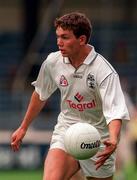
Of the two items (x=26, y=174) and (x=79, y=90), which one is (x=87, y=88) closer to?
(x=79, y=90)

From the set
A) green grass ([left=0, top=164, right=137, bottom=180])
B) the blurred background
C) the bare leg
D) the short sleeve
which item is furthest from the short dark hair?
green grass ([left=0, top=164, right=137, bottom=180])

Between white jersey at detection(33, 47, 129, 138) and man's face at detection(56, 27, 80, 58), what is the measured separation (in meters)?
0.21

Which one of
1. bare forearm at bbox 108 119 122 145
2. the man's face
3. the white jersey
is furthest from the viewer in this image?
the man's face

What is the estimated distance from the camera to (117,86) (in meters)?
8.38

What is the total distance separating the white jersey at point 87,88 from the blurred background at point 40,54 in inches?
280

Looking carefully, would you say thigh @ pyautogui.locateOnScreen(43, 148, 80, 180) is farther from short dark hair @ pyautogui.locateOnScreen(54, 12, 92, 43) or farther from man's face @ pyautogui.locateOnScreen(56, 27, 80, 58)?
short dark hair @ pyautogui.locateOnScreen(54, 12, 92, 43)

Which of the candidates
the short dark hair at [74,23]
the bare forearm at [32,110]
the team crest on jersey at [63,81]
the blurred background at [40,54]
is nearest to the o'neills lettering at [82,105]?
the team crest on jersey at [63,81]

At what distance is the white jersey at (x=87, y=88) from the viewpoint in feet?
27.4

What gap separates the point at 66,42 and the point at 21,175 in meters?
9.76

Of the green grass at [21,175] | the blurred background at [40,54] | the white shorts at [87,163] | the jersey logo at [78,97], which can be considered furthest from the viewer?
the blurred background at [40,54]

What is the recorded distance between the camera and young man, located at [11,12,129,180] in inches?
330

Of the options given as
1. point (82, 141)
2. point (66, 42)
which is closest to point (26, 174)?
point (66, 42)

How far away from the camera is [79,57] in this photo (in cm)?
873

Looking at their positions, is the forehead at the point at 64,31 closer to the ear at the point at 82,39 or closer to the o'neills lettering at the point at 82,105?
the ear at the point at 82,39
